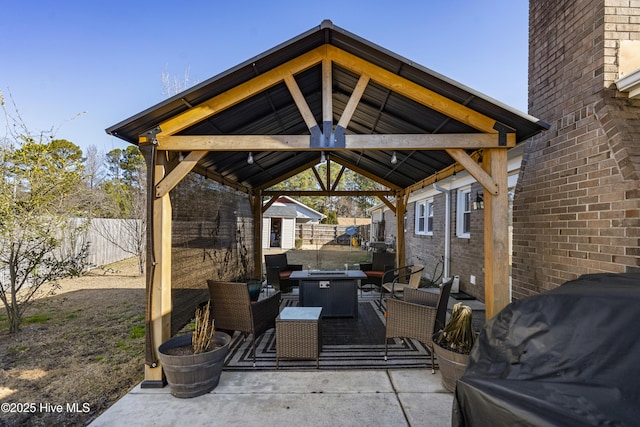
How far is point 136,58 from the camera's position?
9.54m

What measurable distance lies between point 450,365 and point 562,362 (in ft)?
6.70

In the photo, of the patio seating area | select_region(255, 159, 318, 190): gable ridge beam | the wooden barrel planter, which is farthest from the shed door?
the wooden barrel planter

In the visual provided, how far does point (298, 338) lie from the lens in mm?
3871

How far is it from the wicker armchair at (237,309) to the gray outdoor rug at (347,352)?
0.31 meters

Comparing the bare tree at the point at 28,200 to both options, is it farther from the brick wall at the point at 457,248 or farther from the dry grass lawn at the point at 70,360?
the brick wall at the point at 457,248

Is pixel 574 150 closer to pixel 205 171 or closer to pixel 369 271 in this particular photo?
pixel 205 171

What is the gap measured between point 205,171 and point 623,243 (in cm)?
527

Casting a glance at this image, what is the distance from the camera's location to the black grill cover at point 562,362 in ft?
3.97

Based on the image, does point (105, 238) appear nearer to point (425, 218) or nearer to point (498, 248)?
point (425, 218)

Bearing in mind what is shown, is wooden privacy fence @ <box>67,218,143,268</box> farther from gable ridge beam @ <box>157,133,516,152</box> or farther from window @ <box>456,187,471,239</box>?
window @ <box>456,187,471,239</box>

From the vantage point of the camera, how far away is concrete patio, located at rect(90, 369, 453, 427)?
2.83m

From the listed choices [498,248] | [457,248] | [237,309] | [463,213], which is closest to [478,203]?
[463,213]

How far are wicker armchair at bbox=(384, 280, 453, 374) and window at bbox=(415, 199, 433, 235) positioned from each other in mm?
6816

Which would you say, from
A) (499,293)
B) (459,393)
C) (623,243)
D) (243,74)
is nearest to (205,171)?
(243,74)
